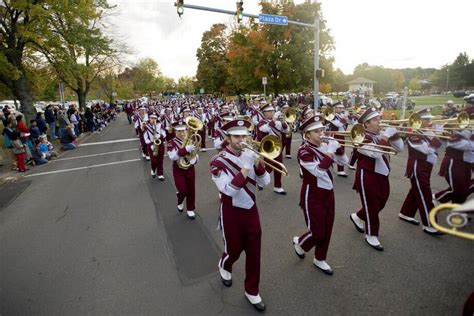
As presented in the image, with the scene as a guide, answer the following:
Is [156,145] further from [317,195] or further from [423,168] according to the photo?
[423,168]

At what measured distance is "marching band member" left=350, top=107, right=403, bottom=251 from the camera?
4.79m

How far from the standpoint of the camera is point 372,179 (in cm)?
482

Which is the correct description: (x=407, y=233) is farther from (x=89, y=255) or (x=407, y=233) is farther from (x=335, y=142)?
(x=89, y=255)

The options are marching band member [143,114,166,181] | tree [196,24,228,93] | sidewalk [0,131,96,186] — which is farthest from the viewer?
tree [196,24,228,93]

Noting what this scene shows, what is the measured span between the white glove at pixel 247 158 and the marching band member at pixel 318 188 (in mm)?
948

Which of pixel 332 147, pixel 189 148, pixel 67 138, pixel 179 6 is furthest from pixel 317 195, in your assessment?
pixel 67 138

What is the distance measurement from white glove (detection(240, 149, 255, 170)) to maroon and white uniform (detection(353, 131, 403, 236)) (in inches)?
83.0

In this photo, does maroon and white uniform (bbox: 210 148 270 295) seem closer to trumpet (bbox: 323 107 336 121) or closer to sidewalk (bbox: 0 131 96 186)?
trumpet (bbox: 323 107 336 121)

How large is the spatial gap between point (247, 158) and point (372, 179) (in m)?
2.36

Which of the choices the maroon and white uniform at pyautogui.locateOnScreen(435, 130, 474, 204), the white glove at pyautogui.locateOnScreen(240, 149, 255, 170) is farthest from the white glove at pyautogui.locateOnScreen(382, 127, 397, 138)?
the white glove at pyautogui.locateOnScreen(240, 149, 255, 170)

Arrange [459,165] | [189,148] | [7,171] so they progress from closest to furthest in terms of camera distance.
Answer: [459,165] < [189,148] < [7,171]

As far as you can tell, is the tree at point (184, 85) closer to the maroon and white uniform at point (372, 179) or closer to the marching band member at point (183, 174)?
the marching band member at point (183, 174)

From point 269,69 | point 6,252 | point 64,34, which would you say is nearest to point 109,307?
point 6,252

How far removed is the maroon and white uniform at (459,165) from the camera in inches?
202
